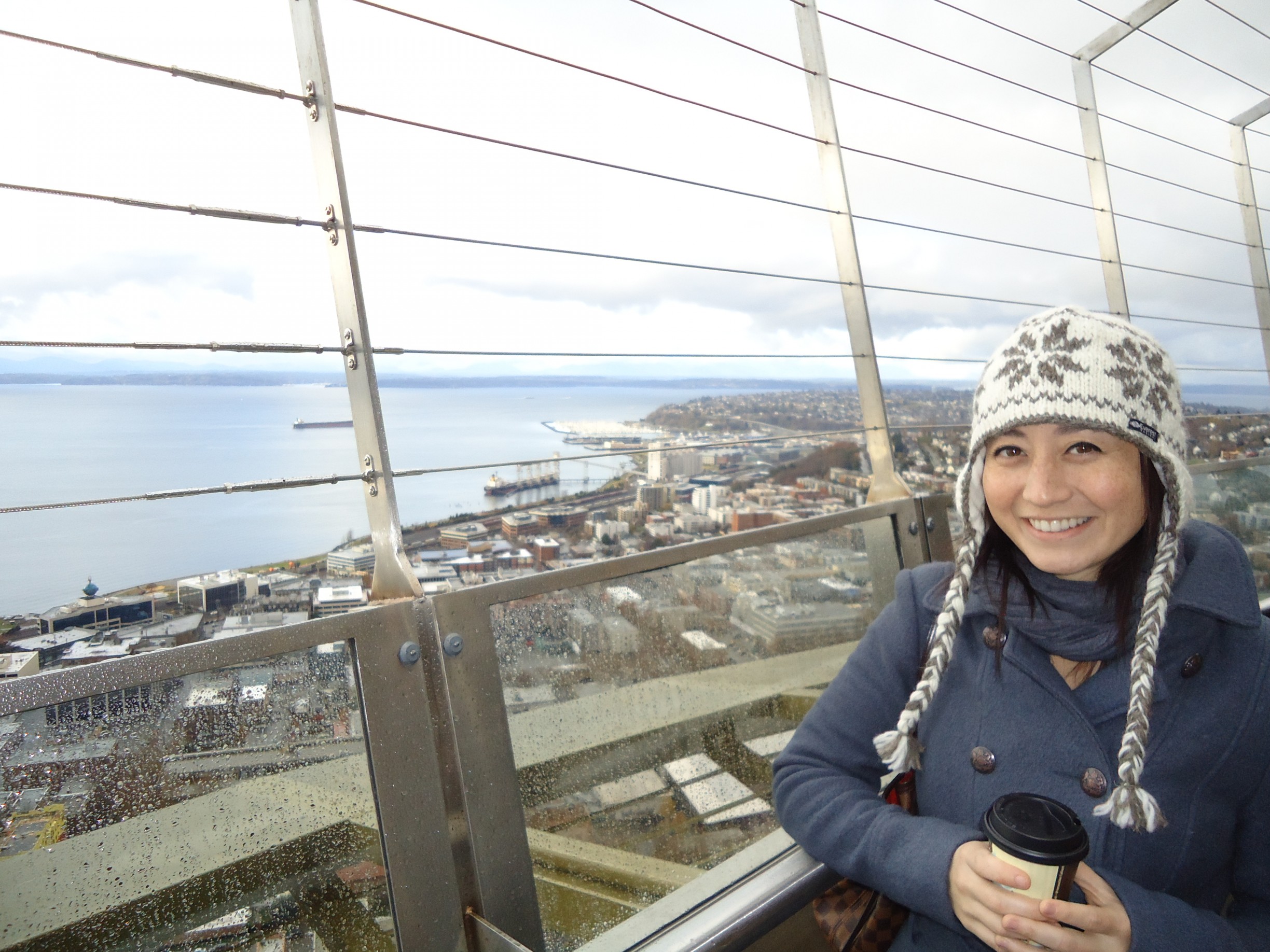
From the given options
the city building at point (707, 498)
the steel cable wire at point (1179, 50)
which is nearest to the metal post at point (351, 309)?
the city building at point (707, 498)

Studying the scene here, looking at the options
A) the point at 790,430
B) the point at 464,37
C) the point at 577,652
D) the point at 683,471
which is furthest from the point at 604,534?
the point at 464,37

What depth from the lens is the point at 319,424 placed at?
1.19 meters

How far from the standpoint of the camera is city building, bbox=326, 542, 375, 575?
1.14 m

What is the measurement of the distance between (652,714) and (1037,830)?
823mm

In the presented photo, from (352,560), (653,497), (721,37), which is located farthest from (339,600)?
(721,37)

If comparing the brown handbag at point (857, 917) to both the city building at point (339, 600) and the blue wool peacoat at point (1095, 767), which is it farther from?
the city building at point (339, 600)

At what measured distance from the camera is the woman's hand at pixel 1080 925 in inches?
Result: 27.1

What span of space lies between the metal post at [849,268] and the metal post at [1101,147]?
1.48 meters

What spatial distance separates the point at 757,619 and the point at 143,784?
1.12 meters

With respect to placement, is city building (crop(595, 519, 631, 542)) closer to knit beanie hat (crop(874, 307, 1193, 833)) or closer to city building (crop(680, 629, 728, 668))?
city building (crop(680, 629, 728, 668))

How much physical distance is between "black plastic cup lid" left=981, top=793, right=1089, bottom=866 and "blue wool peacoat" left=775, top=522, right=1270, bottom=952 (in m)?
0.16

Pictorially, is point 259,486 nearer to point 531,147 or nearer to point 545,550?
point 545,550

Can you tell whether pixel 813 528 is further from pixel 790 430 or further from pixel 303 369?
pixel 303 369

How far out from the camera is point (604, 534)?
4.77ft
